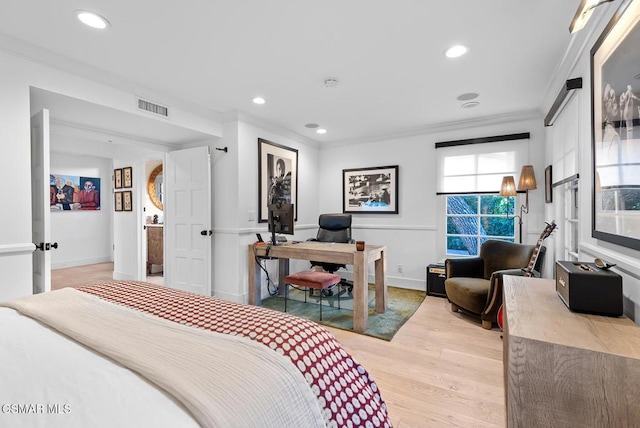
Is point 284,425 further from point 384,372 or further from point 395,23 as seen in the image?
point 395,23

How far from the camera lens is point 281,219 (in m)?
3.47

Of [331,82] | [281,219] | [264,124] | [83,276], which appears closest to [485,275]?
[281,219]

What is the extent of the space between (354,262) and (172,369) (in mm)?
2226

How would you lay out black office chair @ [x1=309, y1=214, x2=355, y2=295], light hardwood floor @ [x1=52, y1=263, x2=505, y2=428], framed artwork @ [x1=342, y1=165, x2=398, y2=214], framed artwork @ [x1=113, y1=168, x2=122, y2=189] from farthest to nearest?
framed artwork @ [x1=113, y1=168, x2=122, y2=189] → framed artwork @ [x1=342, y1=165, x2=398, y2=214] → black office chair @ [x1=309, y1=214, x2=355, y2=295] → light hardwood floor @ [x1=52, y1=263, x2=505, y2=428]

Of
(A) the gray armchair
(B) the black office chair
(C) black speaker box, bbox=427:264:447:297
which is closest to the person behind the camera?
(A) the gray armchair

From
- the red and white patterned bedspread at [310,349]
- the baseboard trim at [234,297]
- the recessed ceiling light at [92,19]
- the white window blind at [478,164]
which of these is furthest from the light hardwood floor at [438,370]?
the recessed ceiling light at [92,19]

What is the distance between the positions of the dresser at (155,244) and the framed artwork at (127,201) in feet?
2.01

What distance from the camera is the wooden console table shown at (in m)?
0.88

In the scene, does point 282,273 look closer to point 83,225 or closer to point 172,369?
point 172,369

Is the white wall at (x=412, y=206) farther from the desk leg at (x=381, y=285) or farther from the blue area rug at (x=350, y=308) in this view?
the desk leg at (x=381, y=285)

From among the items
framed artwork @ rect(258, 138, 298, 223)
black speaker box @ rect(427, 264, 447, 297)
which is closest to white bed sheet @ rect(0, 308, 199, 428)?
framed artwork @ rect(258, 138, 298, 223)

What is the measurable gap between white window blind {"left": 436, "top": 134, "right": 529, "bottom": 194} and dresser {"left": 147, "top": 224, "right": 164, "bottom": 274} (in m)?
4.70

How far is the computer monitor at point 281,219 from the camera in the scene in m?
3.40

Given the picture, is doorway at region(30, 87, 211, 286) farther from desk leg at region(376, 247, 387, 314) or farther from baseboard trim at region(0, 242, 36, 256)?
desk leg at region(376, 247, 387, 314)
